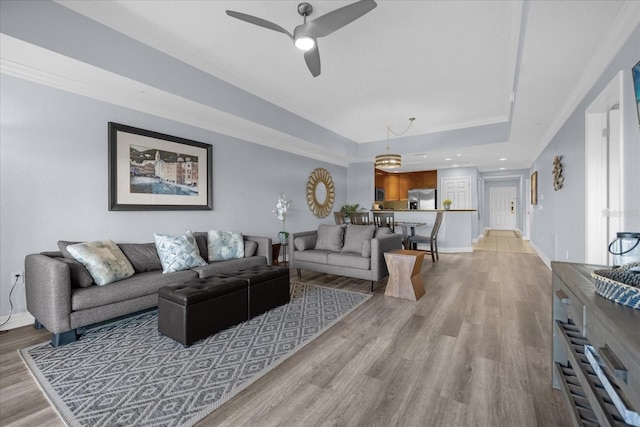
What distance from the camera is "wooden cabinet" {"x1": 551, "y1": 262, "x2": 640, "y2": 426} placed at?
77 cm

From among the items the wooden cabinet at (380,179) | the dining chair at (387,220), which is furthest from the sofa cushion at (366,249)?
the wooden cabinet at (380,179)

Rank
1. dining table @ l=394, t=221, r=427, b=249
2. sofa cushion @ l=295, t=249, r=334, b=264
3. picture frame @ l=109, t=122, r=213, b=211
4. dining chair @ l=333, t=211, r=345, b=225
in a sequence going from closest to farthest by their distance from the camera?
picture frame @ l=109, t=122, r=213, b=211 → sofa cushion @ l=295, t=249, r=334, b=264 → dining table @ l=394, t=221, r=427, b=249 → dining chair @ l=333, t=211, r=345, b=225

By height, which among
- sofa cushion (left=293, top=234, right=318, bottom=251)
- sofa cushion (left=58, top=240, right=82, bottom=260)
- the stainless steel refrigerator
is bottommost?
sofa cushion (left=293, top=234, right=318, bottom=251)

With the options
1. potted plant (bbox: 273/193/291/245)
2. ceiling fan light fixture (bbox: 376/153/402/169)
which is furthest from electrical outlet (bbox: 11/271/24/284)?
ceiling fan light fixture (bbox: 376/153/402/169)

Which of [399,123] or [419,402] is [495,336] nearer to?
[419,402]

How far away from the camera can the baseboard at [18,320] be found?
8.41ft

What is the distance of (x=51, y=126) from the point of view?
2.81m

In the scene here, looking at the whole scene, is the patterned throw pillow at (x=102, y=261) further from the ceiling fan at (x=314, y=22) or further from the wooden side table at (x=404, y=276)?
the wooden side table at (x=404, y=276)

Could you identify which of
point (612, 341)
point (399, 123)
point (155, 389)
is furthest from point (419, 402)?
point (399, 123)

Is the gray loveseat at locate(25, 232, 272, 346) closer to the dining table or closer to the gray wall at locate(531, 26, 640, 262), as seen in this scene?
the gray wall at locate(531, 26, 640, 262)

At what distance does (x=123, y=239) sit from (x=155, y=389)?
7.30 ft

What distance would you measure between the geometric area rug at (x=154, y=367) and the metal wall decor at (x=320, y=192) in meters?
3.91

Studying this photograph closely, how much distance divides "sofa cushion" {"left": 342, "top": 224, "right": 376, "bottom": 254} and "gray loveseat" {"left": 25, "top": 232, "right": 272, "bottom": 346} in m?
2.17

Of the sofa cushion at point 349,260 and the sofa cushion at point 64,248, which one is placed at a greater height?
the sofa cushion at point 64,248
